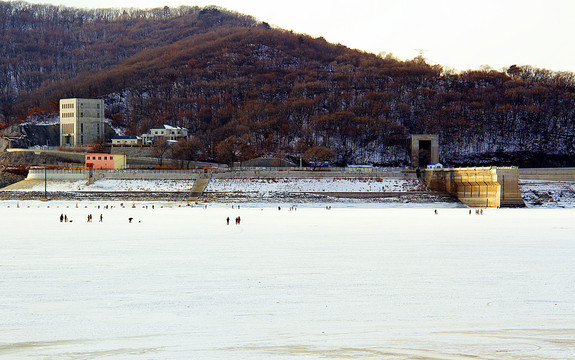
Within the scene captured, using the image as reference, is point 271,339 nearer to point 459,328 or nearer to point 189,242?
point 459,328

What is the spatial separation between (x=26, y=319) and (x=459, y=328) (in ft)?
36.5

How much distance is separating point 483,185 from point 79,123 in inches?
3750

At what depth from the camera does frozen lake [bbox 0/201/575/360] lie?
46.4 ft

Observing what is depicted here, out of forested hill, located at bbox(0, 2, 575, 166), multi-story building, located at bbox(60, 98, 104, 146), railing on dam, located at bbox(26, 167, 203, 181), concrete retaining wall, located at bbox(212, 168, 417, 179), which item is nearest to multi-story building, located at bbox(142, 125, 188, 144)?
forested hill, located at bbox(0, 2, 575, 166)

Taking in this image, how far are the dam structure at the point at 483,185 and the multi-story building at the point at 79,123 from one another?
81.9 meters

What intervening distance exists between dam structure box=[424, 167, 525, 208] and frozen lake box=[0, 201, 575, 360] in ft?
153

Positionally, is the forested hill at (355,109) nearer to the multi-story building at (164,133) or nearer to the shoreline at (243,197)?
the multi-story building at (164,133)

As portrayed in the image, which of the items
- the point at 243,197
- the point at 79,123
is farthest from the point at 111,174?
the point at 79,123

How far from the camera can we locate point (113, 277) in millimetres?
22219

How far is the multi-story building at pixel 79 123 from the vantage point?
14050 cm

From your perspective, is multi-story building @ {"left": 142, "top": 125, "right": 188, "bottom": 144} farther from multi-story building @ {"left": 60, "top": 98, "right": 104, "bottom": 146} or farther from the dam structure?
the dam structure

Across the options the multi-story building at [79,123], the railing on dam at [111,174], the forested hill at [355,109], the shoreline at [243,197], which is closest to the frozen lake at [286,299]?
the shoreline at [243,197]

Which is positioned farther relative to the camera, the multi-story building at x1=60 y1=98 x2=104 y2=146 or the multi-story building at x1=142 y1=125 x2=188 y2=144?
the multi-story building at x1=60 y1=98 x2=104 y2=146

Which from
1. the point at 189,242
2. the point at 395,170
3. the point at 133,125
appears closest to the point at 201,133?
the point at 133,125
